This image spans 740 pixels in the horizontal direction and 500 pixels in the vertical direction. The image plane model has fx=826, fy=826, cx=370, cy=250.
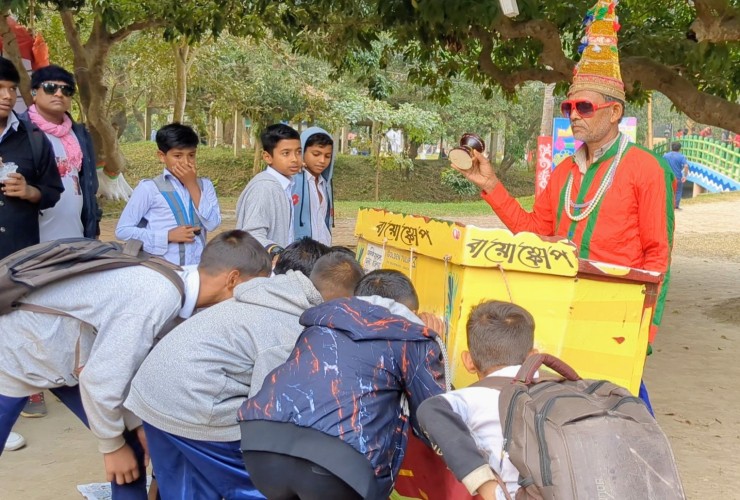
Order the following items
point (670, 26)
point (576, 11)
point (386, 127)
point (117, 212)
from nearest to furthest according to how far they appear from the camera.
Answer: point (576, 11) → point (670, 26) → point (117, 212) → point (386, 127)

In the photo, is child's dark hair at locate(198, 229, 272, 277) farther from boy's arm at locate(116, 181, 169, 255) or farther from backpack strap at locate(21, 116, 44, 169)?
backpack strap at locate(21, 116, 44, 169)

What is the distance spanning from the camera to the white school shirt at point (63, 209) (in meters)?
4.58

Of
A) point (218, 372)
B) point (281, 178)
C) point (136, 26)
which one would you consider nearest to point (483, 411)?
point (218, 372)

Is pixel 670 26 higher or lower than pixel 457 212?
higher

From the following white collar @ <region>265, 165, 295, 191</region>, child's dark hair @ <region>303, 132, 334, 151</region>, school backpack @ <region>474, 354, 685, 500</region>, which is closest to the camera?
school backpack @ <region>474, 354, 685, 500</region>

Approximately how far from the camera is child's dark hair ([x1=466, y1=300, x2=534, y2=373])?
7.85 feet

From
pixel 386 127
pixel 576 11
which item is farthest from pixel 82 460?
pixel 386 127

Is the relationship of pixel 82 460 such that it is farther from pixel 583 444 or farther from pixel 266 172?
pixel 583 444

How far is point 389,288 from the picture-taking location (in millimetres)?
2771

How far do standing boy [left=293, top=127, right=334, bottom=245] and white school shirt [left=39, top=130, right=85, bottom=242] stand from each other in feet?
4.08

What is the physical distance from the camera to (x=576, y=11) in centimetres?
681

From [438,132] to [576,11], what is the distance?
1640 cm

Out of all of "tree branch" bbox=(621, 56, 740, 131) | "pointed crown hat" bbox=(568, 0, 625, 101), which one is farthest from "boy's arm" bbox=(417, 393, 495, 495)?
"tree branch" bbox=(621, 56, 740, 131)

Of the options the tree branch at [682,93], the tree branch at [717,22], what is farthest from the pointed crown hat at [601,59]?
the tree branch at [682,93]
